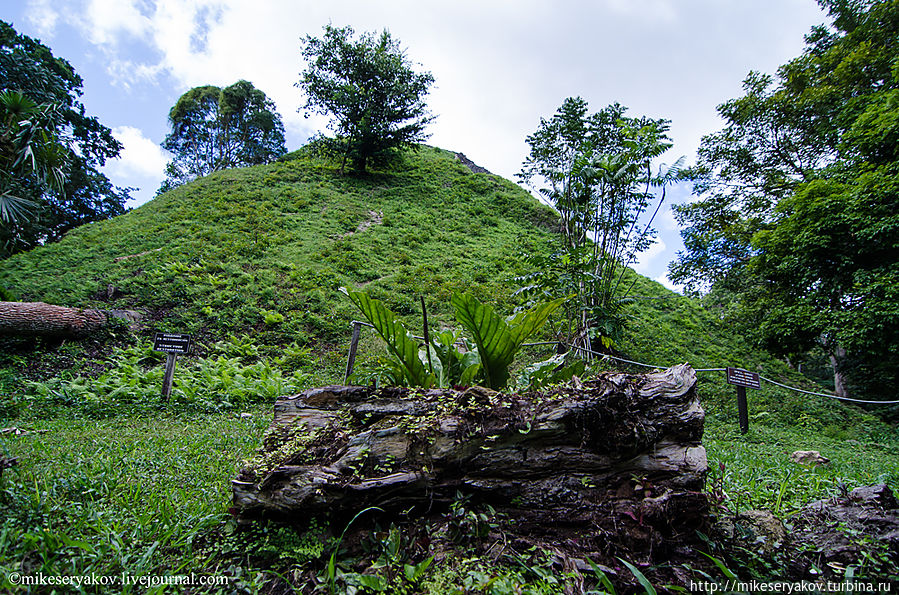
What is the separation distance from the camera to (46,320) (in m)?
5.94

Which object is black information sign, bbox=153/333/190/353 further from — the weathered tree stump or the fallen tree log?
the weathered tree stump

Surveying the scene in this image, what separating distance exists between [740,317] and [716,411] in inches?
173

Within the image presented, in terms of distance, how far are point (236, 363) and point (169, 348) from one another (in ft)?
3.70

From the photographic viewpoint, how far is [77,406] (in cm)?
457

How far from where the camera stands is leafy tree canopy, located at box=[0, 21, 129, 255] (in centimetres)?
666

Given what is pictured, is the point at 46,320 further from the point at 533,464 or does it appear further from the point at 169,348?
the point at 533,464

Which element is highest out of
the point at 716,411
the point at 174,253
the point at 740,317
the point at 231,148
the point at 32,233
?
the point at 231,148

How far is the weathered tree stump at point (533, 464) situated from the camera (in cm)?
172

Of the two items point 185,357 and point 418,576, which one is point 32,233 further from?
point 418,576

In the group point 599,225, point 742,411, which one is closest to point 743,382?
point 742,411

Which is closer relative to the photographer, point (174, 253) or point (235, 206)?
point (174, 253)

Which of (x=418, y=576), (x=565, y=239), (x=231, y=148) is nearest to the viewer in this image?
(x=418, y=576)

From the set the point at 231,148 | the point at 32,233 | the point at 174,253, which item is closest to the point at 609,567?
the point at 174,253

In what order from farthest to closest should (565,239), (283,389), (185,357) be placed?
(565,239) < (185,357) < (283,389)
